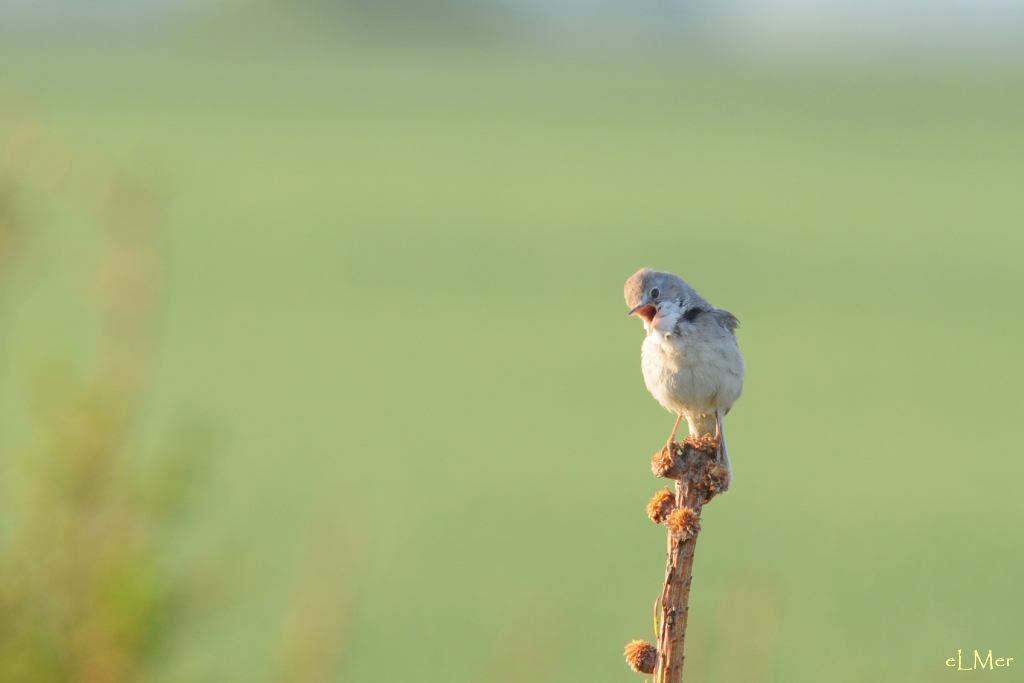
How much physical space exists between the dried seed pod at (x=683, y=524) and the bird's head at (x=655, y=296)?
162cm

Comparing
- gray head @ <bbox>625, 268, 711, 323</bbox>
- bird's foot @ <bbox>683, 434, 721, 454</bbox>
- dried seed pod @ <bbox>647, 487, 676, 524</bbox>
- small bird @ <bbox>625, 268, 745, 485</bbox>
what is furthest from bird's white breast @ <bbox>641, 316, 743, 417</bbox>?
dried seed pod @ <bbox>647, 487, 676, 524</bbox>

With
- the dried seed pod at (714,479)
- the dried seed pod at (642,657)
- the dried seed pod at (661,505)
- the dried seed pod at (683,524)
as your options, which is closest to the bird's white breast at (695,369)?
the dried seed pod at (714,479)

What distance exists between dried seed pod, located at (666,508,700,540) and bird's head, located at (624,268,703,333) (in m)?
1.62

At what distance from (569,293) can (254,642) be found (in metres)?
12.8

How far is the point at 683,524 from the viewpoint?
229 cm

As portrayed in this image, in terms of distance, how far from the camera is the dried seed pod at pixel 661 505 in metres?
2.53

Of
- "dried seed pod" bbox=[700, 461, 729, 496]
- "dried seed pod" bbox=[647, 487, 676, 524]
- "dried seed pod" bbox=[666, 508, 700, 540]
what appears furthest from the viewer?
"dried seed pod" bbox=[700, 461, 729, 496]

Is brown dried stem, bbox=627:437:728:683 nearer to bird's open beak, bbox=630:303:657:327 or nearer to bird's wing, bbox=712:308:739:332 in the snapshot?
bird's open beak, bbox=630:303:657:327

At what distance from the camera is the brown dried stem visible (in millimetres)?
2184

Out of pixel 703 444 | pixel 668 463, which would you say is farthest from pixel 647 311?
pixel 668 463

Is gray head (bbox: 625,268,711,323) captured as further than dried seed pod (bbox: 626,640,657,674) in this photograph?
Yes

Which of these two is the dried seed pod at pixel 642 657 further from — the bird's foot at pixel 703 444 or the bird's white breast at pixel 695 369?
the bird's white breast at pixel 695 369

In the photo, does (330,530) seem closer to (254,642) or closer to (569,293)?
(254,642)

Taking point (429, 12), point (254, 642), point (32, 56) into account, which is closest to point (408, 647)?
point (254, 642)
